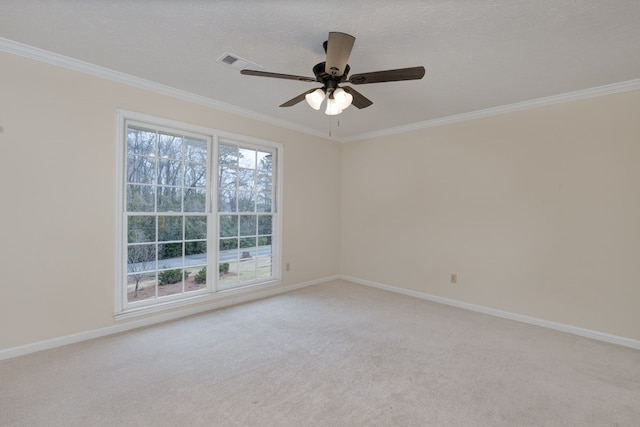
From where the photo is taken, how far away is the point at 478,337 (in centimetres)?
302

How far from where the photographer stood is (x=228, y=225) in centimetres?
394

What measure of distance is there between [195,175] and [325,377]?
2.68 meters

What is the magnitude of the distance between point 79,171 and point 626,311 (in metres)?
5.45

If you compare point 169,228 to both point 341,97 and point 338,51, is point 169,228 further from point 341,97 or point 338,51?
point 338,51

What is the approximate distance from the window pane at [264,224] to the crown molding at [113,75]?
4.57ft

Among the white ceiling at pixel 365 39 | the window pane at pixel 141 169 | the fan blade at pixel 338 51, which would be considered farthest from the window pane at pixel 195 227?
the fan blade at pixel 338 51

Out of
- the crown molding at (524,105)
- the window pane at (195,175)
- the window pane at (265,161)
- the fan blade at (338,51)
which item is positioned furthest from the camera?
the window pane at (265,161)

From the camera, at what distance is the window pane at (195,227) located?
3.54m

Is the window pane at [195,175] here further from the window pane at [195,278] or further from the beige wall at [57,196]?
the window pane at [195,278]

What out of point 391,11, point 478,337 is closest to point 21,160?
point 391,11

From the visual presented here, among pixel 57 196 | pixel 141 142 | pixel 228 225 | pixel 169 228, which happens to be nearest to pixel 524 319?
pixel 228 225

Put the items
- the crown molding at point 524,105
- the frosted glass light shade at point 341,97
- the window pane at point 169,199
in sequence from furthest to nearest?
the window pane at point 169,199 < the crown molding at point 524,105 < the frosted glass light shade at point 341,97

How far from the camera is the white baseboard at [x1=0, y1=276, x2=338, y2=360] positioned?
8.19 feet

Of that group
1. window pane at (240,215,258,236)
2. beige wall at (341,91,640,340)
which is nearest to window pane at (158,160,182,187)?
window pane at (240,215,258,236)
